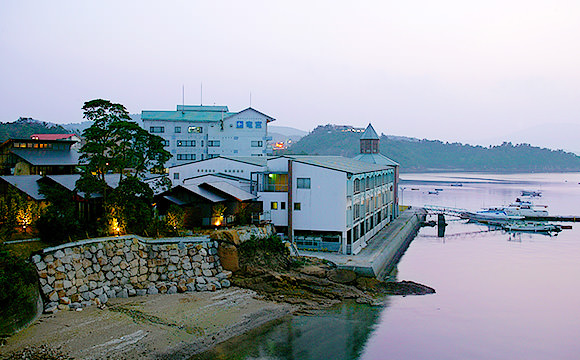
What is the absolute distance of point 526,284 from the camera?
29.6m

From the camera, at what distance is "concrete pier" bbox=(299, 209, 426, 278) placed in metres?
27.7

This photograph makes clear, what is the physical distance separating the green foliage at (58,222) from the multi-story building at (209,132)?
103ft

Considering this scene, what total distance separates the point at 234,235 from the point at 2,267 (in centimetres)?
1074

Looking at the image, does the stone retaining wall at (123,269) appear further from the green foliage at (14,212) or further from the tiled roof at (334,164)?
the tiled roof at (334,164)

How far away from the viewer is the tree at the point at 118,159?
966 inches

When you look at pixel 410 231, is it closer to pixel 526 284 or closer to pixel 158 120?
pixel 526 284

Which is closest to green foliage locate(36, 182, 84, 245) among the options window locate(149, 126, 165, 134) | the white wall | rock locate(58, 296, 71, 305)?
rock locate(58, 296, 71, 305)

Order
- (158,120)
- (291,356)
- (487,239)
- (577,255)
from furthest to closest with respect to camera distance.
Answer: (158,120) → (487,239) → (577,255) → (291,356)

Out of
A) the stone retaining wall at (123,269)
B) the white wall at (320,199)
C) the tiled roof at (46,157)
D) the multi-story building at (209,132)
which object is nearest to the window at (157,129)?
the multi-story building at (209,132)

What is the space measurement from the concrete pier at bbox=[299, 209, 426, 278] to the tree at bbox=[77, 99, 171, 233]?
398 inches

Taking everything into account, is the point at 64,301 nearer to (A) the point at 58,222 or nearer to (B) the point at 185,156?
(A) the point at 58,222

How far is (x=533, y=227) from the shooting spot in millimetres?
53656

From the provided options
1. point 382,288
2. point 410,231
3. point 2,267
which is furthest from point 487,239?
point 2,267

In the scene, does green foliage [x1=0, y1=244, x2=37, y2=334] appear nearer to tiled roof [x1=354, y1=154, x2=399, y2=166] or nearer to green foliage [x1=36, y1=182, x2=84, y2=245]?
green foliage [x1=36, y1=182, x2=84, y2=245]
